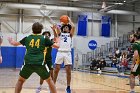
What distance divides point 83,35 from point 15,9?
8290mm

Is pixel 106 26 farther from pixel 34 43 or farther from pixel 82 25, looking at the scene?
pixel 34 43

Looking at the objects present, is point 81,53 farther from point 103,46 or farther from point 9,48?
point 9,48

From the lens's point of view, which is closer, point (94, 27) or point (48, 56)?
point (48, 56)

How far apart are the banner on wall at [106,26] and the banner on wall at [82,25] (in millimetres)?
2133

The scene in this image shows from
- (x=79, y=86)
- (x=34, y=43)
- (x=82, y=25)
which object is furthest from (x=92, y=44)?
Result: (x=34, y=43)

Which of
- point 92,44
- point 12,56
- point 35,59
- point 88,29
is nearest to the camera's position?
point 35,59

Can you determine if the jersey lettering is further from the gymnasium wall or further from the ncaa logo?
the ncaa logo

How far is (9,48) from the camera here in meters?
33.2

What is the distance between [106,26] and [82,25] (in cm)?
298

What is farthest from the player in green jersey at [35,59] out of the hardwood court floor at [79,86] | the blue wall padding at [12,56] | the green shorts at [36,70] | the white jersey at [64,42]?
the blue wall padding at [12,56]

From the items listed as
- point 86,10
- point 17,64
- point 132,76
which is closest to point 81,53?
point 86,10

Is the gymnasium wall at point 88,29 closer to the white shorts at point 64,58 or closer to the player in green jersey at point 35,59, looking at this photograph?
the white shorts at point 64,58

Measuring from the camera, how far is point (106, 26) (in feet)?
118

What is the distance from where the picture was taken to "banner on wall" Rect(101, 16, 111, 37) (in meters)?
35.9
